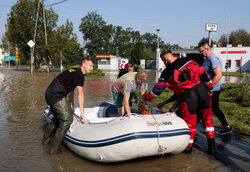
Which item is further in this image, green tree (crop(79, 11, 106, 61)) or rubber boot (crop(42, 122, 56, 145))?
green tree (crop(79, 11, 106, 61))

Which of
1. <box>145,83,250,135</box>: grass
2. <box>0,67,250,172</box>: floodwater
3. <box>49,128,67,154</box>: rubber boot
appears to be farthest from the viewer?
<box>145,83,250,135</box>: grass

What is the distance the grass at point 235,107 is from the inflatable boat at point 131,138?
2527 mm

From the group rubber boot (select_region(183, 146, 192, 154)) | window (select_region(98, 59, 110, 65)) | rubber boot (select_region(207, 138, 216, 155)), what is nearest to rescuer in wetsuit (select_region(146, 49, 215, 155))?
rubber boot (select_region(207, 138, 216, 155))

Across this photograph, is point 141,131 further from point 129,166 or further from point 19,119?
point 19,119

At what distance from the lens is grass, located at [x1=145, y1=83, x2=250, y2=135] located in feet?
19.0

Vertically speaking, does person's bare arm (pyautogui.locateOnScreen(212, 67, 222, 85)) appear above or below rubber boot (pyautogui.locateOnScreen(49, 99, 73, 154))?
above

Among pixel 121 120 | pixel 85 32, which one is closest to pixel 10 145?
pixel 121 120

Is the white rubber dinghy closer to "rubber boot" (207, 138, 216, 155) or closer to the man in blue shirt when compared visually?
"rubber boot" (207, 138, 216, 155)

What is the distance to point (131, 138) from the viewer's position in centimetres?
350

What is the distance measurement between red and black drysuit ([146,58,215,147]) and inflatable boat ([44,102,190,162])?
26 cm

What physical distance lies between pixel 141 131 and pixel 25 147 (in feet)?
8.21

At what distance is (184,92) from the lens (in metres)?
4.04

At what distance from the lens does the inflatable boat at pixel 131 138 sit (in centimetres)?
354

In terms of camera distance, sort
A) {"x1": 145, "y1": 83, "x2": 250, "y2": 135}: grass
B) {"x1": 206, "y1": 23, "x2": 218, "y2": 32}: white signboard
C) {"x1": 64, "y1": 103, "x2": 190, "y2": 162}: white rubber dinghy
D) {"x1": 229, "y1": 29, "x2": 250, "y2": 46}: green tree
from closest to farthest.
→ 1. {"x1": 64, "y1": 103, "x2": 190, "y2": 162}: white rubber dinghy
2. {"x1": 145, "y1": 83, "x2": 250, "y2": 135}: grass
3. {"x1": 206, "y1": 23, "x2": 218, "y2": 32}: white signboard
4. {"x1": 229, "y1": 29, "x2": 250, "y2": 46}: green tree
